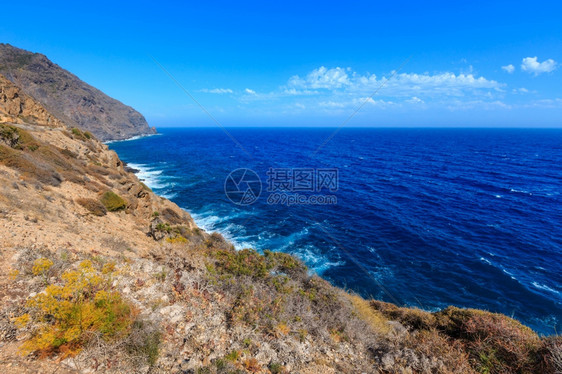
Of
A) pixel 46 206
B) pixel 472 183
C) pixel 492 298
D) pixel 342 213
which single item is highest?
pixel 46 206

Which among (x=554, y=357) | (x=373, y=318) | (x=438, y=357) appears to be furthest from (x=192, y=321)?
(x=554, y=357)

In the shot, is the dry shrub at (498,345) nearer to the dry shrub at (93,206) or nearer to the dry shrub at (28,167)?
the dry shrub at (93,206)

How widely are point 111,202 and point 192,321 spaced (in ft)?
47.0

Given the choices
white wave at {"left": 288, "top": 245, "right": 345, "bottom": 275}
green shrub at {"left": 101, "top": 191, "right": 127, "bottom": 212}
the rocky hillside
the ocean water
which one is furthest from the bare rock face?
white wave at {"left": 288, "top": 245, "right": 345, "bottom": 275}

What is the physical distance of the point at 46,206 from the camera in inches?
496

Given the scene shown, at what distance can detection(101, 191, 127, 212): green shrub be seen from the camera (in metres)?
16.9

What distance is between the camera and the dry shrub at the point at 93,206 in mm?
15227

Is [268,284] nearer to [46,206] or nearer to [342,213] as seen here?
[46,206]

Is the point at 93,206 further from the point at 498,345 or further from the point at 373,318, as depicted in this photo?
the point at 498,345

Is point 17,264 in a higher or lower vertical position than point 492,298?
higher

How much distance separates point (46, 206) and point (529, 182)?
67664 millimetres

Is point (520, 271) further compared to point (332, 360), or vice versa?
point (520, 271)

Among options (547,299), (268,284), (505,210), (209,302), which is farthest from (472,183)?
(209,302)

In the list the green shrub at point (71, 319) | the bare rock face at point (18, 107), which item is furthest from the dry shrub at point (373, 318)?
the bare rock face at point (18, 107)
